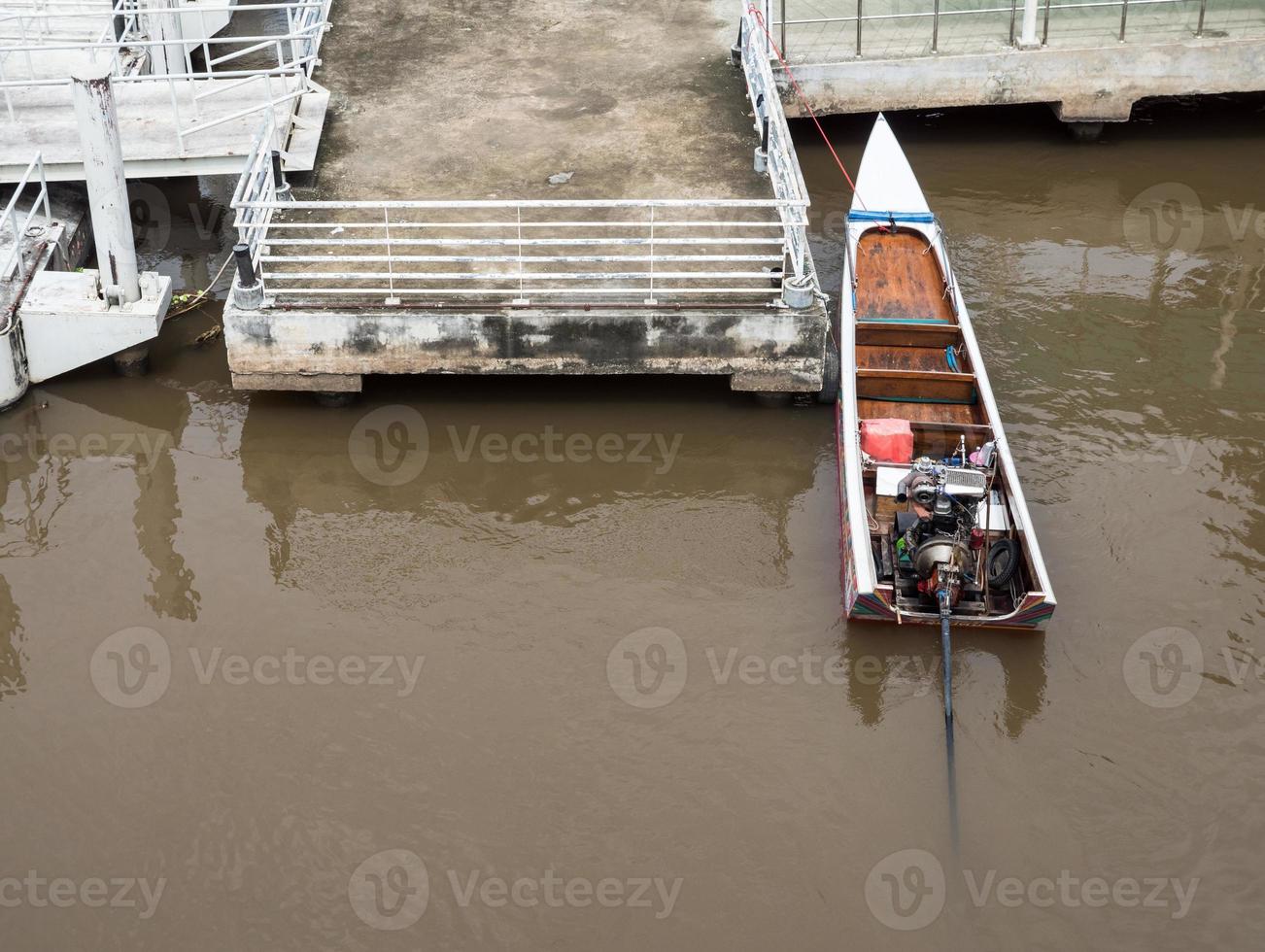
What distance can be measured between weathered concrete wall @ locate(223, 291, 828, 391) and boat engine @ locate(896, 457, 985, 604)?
187cm

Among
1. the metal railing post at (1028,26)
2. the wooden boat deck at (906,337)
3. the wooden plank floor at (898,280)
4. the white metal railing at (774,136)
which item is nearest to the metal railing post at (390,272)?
the white metal railing at (774,136)

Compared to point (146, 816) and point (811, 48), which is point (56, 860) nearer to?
point (146, 816)

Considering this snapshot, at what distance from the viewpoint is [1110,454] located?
1194cm


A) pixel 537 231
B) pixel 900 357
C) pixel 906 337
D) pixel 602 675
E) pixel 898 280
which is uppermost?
A: pixel 537 231

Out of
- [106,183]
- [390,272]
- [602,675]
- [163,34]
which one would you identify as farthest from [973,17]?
[602,675]

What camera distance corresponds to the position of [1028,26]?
16.8m

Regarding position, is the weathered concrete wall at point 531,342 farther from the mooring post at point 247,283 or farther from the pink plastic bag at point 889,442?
the pink plastic bag at point 889,442

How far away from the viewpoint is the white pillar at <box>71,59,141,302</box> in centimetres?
1143

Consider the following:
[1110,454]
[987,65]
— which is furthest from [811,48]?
[1110,454]

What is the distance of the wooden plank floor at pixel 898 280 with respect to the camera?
13.2 m

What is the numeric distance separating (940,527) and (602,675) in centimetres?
280

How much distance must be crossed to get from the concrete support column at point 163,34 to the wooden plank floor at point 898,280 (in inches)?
355

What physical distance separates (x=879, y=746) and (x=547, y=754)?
231 centimetres

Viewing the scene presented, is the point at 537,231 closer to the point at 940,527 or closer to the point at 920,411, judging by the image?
the point at 920,411
